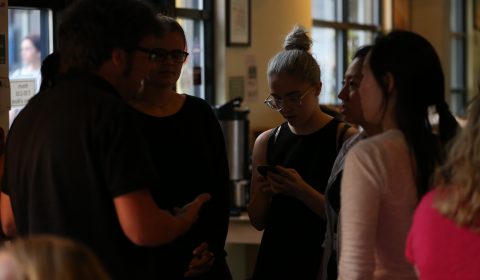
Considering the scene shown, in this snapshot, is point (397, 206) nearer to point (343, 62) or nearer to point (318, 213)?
point (318, 213)

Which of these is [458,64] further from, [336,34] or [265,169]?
[265,169]

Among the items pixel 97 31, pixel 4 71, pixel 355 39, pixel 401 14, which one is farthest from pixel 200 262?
pixel 401 14

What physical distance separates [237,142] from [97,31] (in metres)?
3.33

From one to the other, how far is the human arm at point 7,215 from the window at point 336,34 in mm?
5956

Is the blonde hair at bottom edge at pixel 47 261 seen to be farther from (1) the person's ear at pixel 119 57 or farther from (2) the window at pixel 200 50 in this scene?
(2) the window at pixel 200 50

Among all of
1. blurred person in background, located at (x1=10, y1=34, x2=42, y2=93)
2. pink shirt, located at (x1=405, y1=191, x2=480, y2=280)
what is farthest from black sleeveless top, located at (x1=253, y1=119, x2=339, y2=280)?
blurred person in background, located at (x1=10, y1=34, x2=42, y2=93)

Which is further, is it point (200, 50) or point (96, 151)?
point (200, 50)

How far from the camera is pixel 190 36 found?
5.86 metres

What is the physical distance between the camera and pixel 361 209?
183 cm

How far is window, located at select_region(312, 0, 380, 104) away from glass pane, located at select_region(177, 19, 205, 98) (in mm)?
2243

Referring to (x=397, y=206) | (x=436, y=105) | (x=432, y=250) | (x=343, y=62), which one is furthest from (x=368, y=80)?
(x=343, y=62)

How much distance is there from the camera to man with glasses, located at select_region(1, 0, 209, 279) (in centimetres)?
188

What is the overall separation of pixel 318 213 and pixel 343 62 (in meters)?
6.38

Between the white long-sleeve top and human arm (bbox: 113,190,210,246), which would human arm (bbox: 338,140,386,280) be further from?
human arm (bbox: 113,190,210,246)
